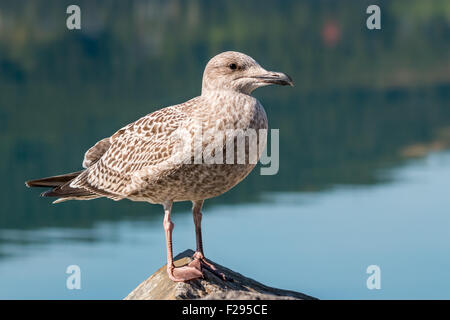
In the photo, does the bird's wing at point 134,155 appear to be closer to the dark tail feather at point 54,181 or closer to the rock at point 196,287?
the dark tail feather at point 54,181

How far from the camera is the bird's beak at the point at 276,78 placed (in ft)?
26.7

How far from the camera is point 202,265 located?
8852mm

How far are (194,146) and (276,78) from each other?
46.6 inches

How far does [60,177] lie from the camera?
9711 millimetres

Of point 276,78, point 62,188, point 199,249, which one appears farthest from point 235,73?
point 62,188

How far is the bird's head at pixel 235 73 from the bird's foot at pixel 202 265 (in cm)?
206

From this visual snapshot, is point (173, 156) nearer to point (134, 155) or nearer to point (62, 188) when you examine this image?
point (134, 155)

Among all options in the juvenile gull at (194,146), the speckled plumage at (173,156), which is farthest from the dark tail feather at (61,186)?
the juvenile gull at (194,146)

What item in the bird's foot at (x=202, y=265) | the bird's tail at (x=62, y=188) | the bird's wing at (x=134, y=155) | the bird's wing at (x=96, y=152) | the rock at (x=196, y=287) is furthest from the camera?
the bird's wing at (x=96, y=152)

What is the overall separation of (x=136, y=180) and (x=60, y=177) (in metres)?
1.60
